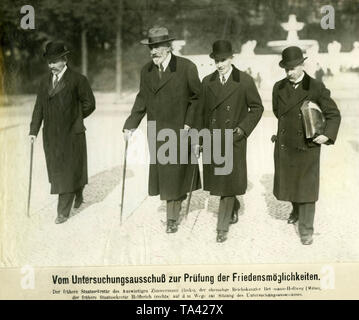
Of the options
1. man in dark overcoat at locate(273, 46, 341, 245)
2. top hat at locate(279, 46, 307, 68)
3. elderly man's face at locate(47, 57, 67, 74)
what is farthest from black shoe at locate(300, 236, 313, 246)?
elderly man's face at locate(47, 57, 67, 74)

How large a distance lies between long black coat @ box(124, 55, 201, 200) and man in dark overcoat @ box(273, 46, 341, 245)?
746 mm

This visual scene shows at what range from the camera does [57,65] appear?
4590mm

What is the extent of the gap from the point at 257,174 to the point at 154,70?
1.42 m

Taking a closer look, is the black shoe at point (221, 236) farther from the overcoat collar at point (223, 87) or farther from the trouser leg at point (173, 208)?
the overcoat collar at point (223, 87)

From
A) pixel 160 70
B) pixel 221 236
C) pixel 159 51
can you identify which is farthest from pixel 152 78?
pixel 221 236

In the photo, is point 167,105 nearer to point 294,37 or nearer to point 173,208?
point 173,208

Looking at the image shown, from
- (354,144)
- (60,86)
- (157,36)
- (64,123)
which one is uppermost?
(157,36)

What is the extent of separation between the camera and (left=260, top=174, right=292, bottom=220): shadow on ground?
15.8 ft

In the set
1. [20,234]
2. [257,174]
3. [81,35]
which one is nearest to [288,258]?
[257,174]

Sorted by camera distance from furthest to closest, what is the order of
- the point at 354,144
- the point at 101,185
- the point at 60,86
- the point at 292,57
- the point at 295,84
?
the point at 101,185
the point at 354,144
the point at 60,86
the point at 295,84
the point at 292,57

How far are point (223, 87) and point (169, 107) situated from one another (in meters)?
0.51

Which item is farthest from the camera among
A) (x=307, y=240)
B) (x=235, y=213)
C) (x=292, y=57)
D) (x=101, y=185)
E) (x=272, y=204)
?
(x=101, y=185)

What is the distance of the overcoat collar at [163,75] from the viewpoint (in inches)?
173

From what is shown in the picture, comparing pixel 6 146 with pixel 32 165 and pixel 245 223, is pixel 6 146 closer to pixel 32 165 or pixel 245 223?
pixel 32 165
